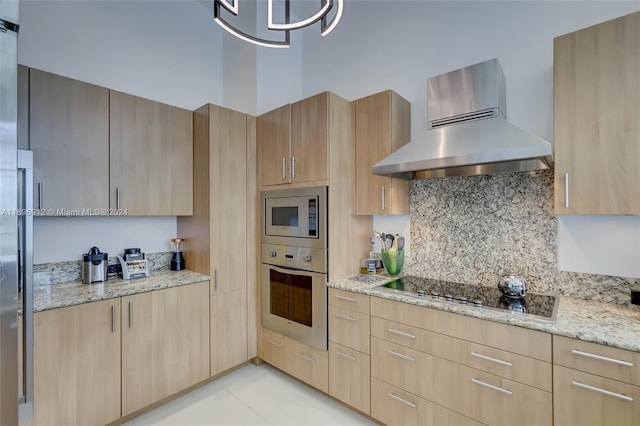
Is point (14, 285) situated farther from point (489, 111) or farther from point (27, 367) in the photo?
point (489, 111)

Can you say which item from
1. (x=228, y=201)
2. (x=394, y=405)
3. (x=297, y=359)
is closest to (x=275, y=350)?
(x=297, y=359)

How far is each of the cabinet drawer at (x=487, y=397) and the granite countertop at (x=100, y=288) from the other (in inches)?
72.0

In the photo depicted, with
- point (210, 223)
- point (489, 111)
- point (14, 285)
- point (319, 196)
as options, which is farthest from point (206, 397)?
point (489, 111)

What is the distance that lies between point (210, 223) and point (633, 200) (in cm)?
258

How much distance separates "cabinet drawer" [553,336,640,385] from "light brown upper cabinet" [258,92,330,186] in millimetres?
1632

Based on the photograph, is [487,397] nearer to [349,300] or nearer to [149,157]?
[349,300]

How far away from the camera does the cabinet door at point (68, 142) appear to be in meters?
1.92

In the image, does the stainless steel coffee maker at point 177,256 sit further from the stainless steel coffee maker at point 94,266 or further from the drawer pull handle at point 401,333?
the drawer pull handle at point 401,333

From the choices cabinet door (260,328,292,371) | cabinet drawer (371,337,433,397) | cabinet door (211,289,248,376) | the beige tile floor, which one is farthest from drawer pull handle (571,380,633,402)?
cabinet door (211,289,248,376)

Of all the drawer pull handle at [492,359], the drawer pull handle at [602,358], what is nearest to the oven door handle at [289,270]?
the drawer pull handle at [492,359]

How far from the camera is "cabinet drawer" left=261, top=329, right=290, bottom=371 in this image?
2.56m

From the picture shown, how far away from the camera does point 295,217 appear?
247 cm

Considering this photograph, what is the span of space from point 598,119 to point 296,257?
6.61ft

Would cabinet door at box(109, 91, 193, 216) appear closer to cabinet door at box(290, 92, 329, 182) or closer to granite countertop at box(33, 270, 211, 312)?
granite countertop at box(33, 270, 211, 312)
